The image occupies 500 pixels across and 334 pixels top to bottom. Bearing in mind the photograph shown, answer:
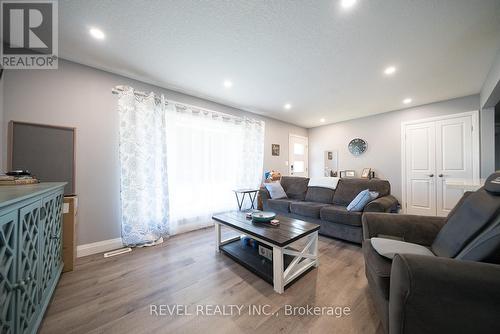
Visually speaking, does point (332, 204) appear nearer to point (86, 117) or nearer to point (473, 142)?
point (473, 142)

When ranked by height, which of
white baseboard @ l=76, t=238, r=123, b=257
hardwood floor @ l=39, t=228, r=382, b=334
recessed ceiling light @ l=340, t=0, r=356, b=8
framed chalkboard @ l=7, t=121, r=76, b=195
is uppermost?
recessed ceiling light @ l=340, t=0, r=356, b=8

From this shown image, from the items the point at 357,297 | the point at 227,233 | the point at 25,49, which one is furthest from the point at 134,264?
the point at 25,49

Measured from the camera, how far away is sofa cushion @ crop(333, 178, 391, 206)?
298cm

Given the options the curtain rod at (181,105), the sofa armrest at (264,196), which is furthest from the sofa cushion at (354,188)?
the curtain rod at (181,105)

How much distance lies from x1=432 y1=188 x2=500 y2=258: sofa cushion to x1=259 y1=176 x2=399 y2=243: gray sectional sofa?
3.77 feet

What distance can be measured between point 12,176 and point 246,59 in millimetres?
2540

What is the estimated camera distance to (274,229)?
1904 mm

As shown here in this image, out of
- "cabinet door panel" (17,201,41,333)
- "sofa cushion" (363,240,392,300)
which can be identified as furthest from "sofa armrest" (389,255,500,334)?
"cabinet door panel" (17,201,41,333)

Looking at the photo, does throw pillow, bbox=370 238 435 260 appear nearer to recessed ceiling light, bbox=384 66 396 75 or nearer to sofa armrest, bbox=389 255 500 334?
sofa armrest, bbox=389 255 500 334

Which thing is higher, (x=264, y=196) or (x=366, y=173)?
(x=366, y=173)

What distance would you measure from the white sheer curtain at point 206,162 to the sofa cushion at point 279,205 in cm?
66

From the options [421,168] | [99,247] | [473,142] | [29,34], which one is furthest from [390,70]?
[99,247]

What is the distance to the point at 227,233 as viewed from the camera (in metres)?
2.88

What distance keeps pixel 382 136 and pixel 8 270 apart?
225 inches
